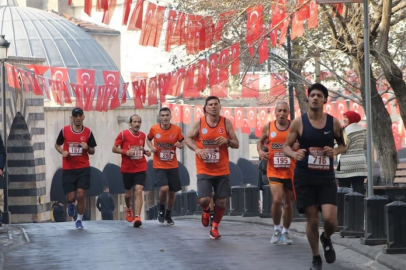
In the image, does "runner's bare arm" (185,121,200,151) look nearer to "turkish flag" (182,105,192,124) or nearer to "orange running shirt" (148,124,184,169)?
"orange running shirt" (148,124,184,169)

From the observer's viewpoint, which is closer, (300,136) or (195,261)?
(300,136)

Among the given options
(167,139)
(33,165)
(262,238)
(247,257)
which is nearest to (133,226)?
(167,139)

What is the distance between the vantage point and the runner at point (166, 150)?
19484 millimetres

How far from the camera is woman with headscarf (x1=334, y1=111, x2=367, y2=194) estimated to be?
18.2m

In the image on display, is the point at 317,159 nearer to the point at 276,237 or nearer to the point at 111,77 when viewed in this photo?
the point at 276,237

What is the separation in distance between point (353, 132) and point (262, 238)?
263 centimetres

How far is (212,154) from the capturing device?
16422mm

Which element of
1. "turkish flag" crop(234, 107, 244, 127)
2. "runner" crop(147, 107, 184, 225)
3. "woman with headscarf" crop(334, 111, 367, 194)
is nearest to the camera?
"woman with headscarf" crop(334, 111, 367, 194)

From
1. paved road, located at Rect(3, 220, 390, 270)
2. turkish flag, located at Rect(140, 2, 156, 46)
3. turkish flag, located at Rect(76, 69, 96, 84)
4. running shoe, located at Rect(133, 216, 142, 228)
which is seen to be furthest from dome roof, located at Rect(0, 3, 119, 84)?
paved road, located at Rect(3, 220, 390, 270)

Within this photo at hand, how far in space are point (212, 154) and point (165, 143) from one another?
3163 mm

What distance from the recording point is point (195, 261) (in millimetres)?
13688

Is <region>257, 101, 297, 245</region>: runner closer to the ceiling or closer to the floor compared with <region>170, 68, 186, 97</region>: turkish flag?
closer to the floor

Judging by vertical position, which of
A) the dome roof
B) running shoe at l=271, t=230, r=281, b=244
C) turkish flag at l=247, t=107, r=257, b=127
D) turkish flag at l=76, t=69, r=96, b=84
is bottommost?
running shoe at l=271, t=230, r=281, b=244

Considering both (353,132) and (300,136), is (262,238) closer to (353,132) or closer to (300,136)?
(353,132)
